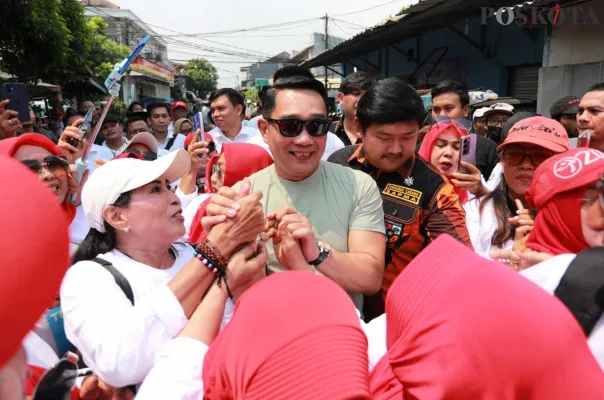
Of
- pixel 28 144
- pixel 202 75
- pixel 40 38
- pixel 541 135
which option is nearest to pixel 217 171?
pixel 28 144

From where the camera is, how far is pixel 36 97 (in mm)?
16484

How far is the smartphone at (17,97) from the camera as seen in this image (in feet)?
12.3

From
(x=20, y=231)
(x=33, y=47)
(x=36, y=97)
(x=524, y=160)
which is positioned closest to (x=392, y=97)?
(x=524, y=160)

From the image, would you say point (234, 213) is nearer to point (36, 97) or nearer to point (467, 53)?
point (467, 53)

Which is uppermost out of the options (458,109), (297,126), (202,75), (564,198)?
(202,75)

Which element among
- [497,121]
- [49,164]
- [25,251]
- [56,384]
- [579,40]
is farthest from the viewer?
[579,40]

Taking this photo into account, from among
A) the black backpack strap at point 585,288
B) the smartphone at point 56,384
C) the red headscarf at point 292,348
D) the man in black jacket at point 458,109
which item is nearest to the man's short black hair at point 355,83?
the man in black jacket at point 458,109

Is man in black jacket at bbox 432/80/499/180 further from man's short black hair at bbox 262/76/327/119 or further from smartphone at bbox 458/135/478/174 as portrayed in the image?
man's short black hair at bbox 262/76/327/119

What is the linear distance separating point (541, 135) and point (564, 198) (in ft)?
3.02

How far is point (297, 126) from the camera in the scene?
5.92 ft

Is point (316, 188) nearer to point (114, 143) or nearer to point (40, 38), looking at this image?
point (114, 143)

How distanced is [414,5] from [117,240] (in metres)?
7.27

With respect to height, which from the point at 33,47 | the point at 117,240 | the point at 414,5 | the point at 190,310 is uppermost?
the point at 414,5

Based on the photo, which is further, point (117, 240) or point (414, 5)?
point (414, 5)
